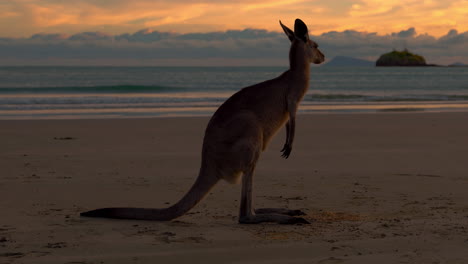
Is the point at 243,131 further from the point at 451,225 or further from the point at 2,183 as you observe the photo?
the point at 2,183

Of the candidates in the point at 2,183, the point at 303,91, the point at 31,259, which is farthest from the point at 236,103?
the point at 2,183

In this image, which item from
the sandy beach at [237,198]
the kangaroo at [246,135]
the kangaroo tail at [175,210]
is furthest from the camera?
the kangaroo tail at [175,210]

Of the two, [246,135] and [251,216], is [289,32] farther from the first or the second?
[251,216]

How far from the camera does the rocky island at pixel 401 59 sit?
133250mm

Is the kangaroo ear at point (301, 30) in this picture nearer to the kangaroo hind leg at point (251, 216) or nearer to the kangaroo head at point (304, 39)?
the kangaroo head at point (304, 39)

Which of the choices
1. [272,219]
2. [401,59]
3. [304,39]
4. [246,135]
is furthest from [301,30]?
[401,59]

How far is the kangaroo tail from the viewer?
4.98 m

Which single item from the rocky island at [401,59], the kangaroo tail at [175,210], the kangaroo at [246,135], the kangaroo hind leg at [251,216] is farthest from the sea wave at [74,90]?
the rocky island at [401,59]

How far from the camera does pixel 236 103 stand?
502 cm

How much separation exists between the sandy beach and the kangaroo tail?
2.8 inches

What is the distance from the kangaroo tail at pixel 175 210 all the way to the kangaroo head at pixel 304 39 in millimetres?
1377

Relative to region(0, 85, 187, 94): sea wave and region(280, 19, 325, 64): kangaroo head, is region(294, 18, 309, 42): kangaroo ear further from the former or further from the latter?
region(0, 85, 187, 94): sea wave

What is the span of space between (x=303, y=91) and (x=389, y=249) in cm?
163

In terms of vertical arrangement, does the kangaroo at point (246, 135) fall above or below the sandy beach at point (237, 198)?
above
